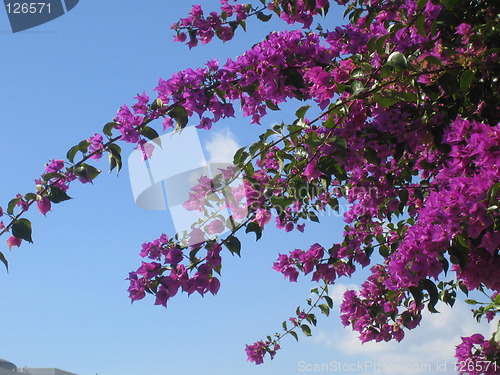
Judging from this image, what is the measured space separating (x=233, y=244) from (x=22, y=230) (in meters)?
0.92

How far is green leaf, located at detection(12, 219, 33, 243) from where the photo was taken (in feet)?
8.41

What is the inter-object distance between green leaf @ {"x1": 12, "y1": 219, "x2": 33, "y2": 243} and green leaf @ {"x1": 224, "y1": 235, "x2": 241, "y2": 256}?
863 mm

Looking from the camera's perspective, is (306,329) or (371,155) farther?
(306,329)

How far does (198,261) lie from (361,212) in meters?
1.46

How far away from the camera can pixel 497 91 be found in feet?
8.64

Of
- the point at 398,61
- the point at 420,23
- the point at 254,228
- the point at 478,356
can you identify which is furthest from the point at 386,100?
the point at 478,356

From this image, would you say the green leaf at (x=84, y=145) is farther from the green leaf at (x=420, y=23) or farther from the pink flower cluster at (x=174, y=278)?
the green leaf at (x=420, y=23)

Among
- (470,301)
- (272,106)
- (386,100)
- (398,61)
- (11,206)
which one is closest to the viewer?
(398,61)

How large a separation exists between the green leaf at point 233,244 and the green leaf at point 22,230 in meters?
0.86

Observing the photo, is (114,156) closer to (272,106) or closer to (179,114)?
(179,114)

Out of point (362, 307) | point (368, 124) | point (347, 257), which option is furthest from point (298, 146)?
point (362, 307)

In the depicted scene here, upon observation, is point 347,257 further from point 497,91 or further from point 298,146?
point 497,91

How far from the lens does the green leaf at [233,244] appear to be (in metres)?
2.68

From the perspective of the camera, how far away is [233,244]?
2.69m
